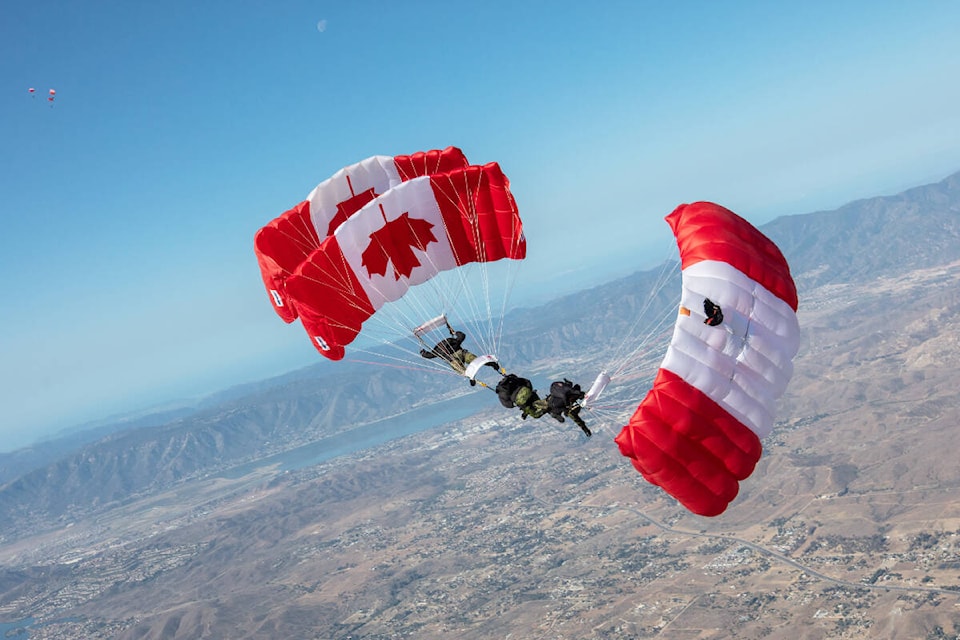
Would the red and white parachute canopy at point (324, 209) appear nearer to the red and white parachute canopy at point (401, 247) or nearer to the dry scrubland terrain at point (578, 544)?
the red and white parachute canopy at point (401, 247)

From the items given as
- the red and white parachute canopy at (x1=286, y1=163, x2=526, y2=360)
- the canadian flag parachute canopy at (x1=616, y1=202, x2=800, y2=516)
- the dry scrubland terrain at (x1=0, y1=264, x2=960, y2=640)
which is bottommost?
the dry scrubland terrain at (x1=0, y1=264, x2=960, y2=640)

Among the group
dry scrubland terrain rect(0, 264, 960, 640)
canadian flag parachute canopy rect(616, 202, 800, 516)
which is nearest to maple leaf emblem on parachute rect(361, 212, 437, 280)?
canadian flag parachute canopy rect(616, 202, 800, 516)

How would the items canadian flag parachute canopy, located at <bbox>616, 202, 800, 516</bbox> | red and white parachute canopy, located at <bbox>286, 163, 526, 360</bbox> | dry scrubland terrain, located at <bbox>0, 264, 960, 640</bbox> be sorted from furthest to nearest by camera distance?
dry scrubland terrain, located at <bbox>0, 264, 960, 640</bbox> → red and white parachute canopy, located at <bbox>286, 163, 526, 360</bbox> → canadian flag parachute canopy, located at <bbox>616, 202, 800, 516</bbox>

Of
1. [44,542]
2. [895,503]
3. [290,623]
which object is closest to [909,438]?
[895,503]

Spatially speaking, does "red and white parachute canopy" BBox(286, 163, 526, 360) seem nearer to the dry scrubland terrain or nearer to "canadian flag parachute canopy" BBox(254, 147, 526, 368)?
"canadian flag parachute canopy" BBox(254, 147, 526, 368)

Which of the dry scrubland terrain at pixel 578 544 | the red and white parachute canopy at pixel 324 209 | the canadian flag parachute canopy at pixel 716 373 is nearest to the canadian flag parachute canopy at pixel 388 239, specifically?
the red and white parachute canopy at pixel 324 209

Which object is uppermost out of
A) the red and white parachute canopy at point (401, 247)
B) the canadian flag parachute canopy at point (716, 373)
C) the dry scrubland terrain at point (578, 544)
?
the red and white parachute canopy at point (401, 247)
